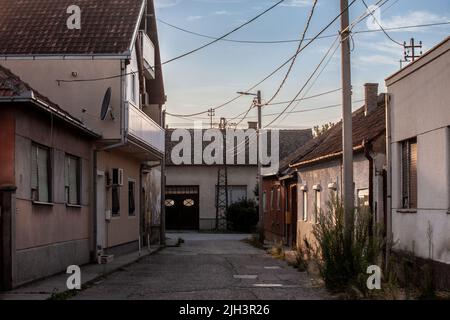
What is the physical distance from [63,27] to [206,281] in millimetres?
10122

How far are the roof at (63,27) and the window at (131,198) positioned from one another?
665 cm

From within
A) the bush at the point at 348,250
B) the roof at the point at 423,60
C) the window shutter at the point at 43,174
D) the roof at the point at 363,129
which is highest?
the roof at the point at 423,60

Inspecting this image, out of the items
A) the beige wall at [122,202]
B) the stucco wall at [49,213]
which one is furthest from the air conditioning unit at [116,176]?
the stucco wall at [49,213]

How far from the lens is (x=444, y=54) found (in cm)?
1200

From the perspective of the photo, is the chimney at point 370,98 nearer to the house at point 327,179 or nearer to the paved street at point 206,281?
the house at point 327,179

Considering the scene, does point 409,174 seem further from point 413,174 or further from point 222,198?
point 222,198

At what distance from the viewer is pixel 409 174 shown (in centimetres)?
1434

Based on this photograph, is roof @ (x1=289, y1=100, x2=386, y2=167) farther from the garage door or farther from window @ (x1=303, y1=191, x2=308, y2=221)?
the garage door

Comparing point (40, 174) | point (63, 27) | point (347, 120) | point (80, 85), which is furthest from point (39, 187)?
point (63, 27)

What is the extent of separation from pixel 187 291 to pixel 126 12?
11633 millimetres

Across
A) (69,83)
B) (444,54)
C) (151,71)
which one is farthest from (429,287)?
(151,71)

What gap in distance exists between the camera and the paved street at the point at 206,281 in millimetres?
12781

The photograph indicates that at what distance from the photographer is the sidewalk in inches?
485
